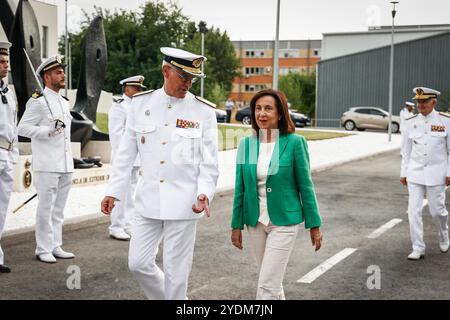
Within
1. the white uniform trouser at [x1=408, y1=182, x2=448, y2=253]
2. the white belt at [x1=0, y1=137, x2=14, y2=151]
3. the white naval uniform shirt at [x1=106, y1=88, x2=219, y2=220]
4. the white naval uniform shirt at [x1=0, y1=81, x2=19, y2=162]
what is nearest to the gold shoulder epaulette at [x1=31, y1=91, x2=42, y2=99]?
the white naval uniform shirt at [x1=0, y1=81, x2=19, y2=162]

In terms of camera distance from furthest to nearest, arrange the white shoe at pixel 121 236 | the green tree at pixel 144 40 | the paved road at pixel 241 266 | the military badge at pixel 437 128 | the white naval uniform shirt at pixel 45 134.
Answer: the green tree at pixel 144 40
the white shoe at pixel 121 236
the military badge at pixel 437 128
the white naval uniform shirt at pixel 45 134
the paved road at pixel 241 266

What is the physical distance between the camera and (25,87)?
14.0 meters

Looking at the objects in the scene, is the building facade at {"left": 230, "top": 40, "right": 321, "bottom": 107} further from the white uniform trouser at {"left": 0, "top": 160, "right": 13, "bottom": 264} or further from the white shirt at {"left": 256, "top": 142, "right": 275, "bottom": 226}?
the white shirt at {"left": 256, "top": 142, "right": 275, "bottom": 226}

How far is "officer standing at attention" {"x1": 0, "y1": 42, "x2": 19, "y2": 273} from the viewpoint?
6789 mm

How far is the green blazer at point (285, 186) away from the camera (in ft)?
15.7

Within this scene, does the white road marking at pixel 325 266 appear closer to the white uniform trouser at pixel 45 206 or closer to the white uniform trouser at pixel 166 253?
the white uniform trouser at pixel 166 253

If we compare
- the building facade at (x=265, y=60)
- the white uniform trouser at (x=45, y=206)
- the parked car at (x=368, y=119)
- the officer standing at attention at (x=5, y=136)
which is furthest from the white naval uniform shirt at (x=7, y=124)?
the building facade at (x=265, y=60)

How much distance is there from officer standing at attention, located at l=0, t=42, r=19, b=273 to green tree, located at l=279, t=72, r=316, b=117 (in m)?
62.2

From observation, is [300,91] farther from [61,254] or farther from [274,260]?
[274,260]

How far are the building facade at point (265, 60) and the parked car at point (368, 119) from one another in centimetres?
6798

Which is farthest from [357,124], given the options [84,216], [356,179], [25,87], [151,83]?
[84,216]

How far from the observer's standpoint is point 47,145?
291 inches

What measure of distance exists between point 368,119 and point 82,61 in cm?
3103

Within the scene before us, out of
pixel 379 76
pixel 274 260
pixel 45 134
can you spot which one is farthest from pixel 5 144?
pixel 379 76
